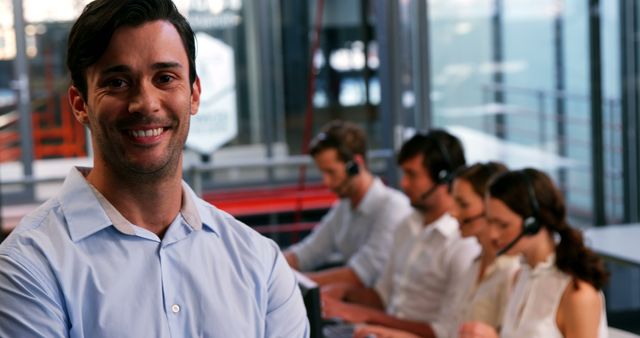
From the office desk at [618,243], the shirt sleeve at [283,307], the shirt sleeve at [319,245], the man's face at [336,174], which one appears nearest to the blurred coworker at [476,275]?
the office desk at [618,243]

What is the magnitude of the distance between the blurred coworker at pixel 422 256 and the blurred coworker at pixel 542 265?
52cm

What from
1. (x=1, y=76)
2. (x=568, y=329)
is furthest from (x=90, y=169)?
(x=1, y=76)

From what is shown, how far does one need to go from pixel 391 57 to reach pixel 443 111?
378 mm

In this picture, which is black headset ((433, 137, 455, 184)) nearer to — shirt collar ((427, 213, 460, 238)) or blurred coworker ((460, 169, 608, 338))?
shirt collar ((427, 213, 460, 238))

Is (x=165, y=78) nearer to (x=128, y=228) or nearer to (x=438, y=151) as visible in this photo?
(x=128, y=228)

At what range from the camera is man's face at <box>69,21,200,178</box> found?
1.16 meters

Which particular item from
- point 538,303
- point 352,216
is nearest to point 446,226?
point 352,216

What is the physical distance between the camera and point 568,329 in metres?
2.14

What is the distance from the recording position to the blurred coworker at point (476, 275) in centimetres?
260

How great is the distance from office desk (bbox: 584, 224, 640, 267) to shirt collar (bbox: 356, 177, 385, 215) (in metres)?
0.74

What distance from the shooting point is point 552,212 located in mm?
2352

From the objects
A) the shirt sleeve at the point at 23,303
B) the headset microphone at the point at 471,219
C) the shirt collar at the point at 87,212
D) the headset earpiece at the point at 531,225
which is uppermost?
the shirt collar at the point at 87,212

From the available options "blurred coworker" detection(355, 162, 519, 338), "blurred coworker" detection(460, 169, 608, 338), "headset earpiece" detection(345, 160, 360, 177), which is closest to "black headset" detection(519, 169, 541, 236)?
"blurred coworker" detection(460, 169, 608, 338)

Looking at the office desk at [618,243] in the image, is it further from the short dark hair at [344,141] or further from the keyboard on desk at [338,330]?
the short dark hair at [344,141]
